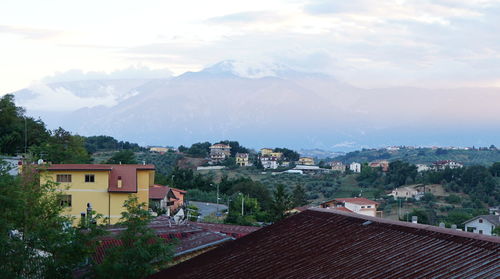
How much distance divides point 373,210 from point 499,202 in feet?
68.9

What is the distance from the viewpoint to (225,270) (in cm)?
1391

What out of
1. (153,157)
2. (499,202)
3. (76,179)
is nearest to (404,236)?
(76,179)

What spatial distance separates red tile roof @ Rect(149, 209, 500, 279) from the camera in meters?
10.8

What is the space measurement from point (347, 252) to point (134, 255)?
18.6 ft

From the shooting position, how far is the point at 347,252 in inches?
503

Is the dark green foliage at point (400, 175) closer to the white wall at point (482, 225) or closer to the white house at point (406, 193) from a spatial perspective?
the white house at point (406, 193)

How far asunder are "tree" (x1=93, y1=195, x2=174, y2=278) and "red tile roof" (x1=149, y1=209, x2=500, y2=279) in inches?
19.6

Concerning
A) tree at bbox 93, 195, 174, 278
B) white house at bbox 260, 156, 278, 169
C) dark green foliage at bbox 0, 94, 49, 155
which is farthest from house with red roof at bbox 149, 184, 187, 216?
white house at bbox 260, 156, 278, 169

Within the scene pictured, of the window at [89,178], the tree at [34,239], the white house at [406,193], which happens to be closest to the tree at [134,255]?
the tree at [34,239]

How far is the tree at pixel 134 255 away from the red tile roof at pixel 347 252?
1.63ft

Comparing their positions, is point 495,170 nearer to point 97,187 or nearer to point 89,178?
point 97,187

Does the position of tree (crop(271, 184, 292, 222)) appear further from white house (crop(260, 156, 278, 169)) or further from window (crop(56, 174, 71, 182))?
white house (crop(260, 156, 278, 169))

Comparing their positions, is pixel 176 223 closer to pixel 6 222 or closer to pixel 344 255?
pixel 6 222

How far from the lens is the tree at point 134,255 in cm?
1598
